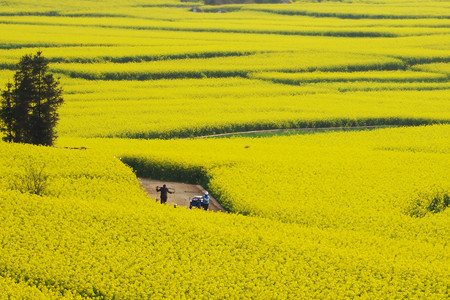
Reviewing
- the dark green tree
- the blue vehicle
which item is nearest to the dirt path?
the blue vehicle

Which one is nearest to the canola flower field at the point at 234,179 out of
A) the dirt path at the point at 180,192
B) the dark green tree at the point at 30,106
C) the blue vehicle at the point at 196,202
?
the dirt path at the point at 180,192

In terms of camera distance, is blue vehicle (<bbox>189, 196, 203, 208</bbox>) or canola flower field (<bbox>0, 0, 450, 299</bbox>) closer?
canola flower field (<bbox>0, 0, 450, 299</bbox>)

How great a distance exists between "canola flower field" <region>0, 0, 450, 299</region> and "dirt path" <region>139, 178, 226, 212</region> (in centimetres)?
33

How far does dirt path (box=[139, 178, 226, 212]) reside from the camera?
2531 cm

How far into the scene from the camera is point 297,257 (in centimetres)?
1948

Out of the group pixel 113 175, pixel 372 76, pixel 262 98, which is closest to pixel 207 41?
pixel 372 76

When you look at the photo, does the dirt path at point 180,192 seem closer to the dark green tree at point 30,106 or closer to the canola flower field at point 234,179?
the canola flower field at point 234,179

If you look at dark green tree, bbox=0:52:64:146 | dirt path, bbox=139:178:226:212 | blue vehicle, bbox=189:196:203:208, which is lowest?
dirt path, bbox=139:178:226:212

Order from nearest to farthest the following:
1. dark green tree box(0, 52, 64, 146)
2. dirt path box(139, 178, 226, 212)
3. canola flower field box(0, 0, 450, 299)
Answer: canola flower field box(0, 0, 450, 299) → dirt path box(139, 178, 226, 212) → dark green tree box(0, 52, 64, 146)

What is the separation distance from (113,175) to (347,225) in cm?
817

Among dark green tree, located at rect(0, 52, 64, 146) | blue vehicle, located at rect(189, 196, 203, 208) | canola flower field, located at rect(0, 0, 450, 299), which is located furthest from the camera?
dark green tree, located at rect(0, 52, 64, 146)

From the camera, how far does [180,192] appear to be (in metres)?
26.7

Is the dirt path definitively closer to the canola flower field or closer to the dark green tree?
the canola flower field

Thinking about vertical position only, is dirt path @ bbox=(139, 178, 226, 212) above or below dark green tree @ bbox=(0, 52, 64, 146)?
below
